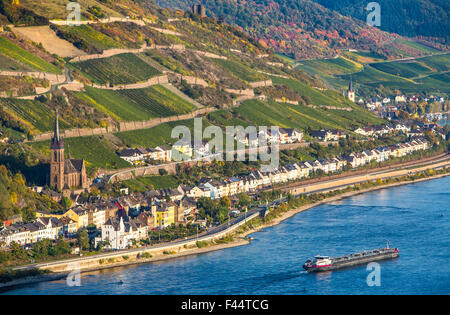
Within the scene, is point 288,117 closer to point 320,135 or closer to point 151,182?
point 320,135

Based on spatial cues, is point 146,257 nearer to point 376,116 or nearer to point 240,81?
point 240,81

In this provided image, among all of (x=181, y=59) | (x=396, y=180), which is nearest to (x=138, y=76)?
(x=181, y=59)

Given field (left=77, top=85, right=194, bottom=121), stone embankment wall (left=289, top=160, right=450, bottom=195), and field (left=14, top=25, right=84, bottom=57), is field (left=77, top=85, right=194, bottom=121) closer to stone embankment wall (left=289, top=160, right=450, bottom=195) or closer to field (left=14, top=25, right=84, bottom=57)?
field (left=14, top=25, right=84, bottom=57)

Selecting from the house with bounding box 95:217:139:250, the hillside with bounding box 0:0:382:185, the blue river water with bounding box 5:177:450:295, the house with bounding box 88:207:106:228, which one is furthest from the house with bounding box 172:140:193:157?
the house with bounding box 95:217:139:250

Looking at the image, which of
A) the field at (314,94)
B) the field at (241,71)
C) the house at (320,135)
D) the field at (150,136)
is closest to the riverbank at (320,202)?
the house at (320,135)

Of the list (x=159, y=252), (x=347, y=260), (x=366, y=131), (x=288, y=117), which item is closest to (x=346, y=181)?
(x=288, y=117)

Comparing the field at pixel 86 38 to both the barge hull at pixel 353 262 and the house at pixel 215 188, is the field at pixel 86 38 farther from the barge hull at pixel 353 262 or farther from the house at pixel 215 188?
the barge hull at pixel 353 262

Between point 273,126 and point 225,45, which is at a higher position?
point 225,45
